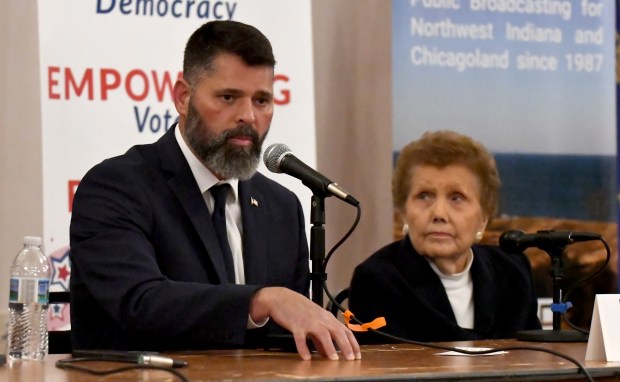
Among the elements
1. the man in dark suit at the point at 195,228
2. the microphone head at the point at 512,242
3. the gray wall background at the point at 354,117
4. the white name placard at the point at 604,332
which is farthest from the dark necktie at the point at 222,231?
the gray wall background at the point at 354,117

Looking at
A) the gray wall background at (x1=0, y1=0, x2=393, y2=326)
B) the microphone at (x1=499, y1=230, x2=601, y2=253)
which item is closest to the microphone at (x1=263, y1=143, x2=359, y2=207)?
the microphone at (x1=499, y1=230, x2=601, y2=253)

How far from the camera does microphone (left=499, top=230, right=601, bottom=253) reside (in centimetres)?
320

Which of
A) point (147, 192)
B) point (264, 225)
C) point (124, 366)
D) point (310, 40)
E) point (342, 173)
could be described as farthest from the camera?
point (342, 173)

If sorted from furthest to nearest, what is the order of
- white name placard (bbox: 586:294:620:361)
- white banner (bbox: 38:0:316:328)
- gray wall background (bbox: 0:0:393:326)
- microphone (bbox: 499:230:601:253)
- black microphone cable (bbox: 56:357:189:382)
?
gray wall background (bbox: 0:0:393:326), white banner (bbox: 38:0:316:328), microphone (bbox: 499:230:601:253), white name placard (bbox: 586:294:620:361), black microphone cable (bbox: 56:357:189:382)

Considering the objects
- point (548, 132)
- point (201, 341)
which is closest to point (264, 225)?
point (201, 341)

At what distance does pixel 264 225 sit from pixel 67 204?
1189mm

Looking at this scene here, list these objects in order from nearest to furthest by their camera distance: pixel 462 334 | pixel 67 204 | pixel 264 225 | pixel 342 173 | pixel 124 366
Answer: pixel 124 366, pixel 264 225, pixel 462 334, pixel 67 204, pixel 342 173

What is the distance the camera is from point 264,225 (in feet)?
10.6

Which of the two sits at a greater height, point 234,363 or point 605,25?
point 605,25

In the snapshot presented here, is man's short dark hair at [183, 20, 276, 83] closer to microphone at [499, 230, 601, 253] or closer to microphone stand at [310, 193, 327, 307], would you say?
microphone stand at [310, 193, 327, 307]

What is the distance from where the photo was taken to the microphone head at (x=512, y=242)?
10.8ft

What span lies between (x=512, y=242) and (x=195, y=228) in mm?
990

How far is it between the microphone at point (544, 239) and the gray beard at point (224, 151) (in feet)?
2.71

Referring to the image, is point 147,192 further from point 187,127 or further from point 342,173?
point 342,173
